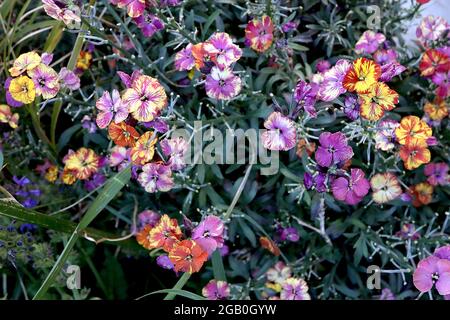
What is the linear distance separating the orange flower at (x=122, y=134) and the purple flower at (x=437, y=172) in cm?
85

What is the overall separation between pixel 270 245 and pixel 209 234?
1.21ft

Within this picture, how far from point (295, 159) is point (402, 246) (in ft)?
1.44

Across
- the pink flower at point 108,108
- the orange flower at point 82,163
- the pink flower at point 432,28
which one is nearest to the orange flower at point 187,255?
the pink flower at point 108,108

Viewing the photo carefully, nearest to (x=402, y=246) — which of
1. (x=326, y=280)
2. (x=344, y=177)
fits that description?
(x=326, y=280)

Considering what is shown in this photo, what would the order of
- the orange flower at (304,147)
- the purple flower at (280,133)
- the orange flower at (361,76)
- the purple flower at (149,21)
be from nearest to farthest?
1. the orange flower at (361,76)
2. the purple flower at (280,133)
3. the purple flower at (149,21)
4. the orange flower at (304,147)

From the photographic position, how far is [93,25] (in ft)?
4.78

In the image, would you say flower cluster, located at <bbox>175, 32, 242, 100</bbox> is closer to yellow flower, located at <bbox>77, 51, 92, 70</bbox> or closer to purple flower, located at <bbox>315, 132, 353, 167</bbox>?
purple flower, located at <bbox>315, 132, 353, 167</bbox>

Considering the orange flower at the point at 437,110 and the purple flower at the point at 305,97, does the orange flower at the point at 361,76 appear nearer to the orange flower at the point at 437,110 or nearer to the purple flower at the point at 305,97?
the purple flower at the point at 305,97

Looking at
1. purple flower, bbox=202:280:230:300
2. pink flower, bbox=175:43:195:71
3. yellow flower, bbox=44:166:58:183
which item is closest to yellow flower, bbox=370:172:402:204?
purple flower, bbox=202:280:230:300

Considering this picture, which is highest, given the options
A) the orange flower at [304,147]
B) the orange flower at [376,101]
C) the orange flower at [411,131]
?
the orange flower at [376,101]

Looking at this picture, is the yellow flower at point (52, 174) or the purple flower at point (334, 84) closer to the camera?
the purple flower at point (334, 84)

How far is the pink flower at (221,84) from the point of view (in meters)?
1.36

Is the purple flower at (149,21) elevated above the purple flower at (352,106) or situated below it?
above

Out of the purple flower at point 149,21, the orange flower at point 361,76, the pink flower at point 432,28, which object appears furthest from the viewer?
the pink flower at point 432,28
